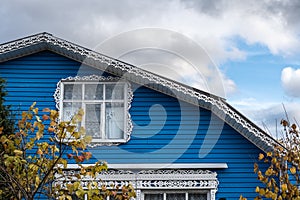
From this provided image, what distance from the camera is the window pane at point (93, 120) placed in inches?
462

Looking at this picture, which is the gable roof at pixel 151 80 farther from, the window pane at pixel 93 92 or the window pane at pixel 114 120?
the window pane at pixel 114 120

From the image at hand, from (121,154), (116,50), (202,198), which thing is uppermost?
(116,50)

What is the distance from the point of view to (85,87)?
471 inches

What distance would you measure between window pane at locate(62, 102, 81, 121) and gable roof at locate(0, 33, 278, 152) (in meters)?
0.99

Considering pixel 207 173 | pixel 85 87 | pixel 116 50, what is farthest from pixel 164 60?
pixel 207 173

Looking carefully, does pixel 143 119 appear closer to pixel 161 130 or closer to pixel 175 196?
pixel 161 130

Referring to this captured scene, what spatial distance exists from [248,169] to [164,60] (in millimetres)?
3023

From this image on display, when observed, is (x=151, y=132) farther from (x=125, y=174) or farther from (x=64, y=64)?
(x=64, y=64)

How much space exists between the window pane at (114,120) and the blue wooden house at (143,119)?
22mm

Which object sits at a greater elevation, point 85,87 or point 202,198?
point 85,87

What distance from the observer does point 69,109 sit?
1186cm

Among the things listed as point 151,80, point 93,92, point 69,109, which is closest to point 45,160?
point 151,80

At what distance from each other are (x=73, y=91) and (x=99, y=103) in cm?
65

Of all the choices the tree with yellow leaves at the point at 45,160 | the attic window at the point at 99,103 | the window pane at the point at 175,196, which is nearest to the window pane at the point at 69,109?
the attic window at the point at 99,103
